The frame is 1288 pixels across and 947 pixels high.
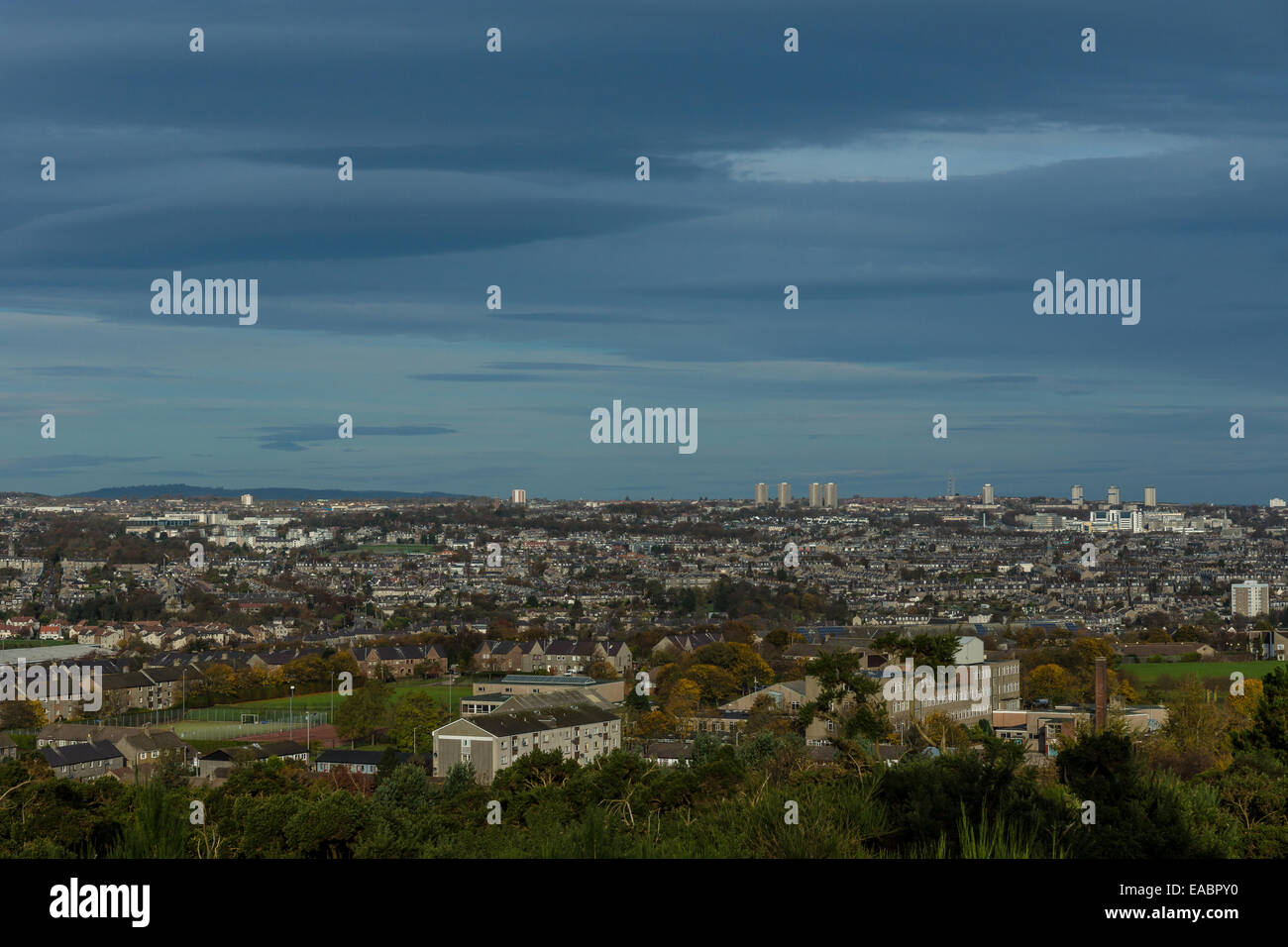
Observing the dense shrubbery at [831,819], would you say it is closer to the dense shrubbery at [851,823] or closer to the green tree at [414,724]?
the dense shrubbery at [851,823]

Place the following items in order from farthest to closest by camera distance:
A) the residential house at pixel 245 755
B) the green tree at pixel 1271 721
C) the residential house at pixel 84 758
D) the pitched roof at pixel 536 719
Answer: the residential house at pixel 84 758
the pitched roof at pixel 536 719
the residential house at pixel 245 755
the green tree at pixel 1271 721

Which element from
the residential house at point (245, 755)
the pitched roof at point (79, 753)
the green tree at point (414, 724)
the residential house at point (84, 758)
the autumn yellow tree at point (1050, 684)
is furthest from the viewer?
the autumn yellow tree at point (1050, 684)

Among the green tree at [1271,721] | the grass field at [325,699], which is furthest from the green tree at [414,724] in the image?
the green tree at [1271,721]

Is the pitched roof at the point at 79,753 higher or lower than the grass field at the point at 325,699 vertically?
higher

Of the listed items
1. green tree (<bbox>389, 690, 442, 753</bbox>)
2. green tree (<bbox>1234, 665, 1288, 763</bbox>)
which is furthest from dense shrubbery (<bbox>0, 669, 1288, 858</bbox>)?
green tree (<bbox>389, 690, 442, 753</bbox>)

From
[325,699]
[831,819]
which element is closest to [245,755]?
[325,699]

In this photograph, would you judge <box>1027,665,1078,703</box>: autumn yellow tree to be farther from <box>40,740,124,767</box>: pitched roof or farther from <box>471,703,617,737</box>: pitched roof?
<box>40,740,124,767</box>: pitched roof

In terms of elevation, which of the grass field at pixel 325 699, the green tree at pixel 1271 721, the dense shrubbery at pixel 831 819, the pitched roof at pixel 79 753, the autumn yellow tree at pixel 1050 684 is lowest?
the grass field at pixel 325 699

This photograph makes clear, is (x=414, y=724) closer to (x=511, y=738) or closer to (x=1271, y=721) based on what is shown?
(x=511, y=738)
